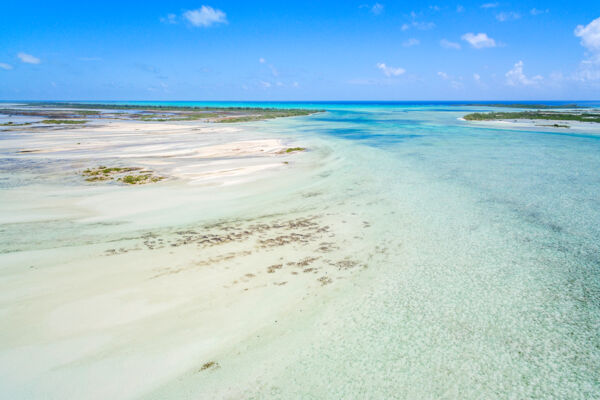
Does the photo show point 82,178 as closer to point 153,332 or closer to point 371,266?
point 153,332

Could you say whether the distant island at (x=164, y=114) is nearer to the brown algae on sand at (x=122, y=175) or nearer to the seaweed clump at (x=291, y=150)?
the seaweed clump at (x=291, y=150)

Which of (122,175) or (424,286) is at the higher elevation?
(122,175)

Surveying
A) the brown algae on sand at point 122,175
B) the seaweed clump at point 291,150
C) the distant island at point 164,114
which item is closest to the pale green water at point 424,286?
the brown algae on sand at point 122,175

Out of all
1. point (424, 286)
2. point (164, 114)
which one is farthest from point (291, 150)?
point (164, 114)

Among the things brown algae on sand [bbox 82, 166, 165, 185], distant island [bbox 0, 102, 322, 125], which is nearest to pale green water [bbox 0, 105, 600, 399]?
brown algae on sand [bbox 82, 166, 165, 185]

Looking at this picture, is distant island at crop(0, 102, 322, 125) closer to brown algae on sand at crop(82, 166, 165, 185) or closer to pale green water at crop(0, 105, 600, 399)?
brown algae on sand at crop(82, 166, 165, 185)

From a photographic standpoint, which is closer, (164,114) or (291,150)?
(291,150)

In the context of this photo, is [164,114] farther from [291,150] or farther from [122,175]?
[122,175]

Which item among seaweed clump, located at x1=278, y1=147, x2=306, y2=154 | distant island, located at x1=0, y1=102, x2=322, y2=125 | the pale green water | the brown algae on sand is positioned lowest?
the pale green water

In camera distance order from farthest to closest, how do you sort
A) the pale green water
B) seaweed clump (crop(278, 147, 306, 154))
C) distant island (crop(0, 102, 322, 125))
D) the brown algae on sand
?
1. distant island (crop(0, 102, 322, 125))
2. seaweed clump (crop(278, 147, 306, 154))
3. the brown algae on sand
4. the pale green water
